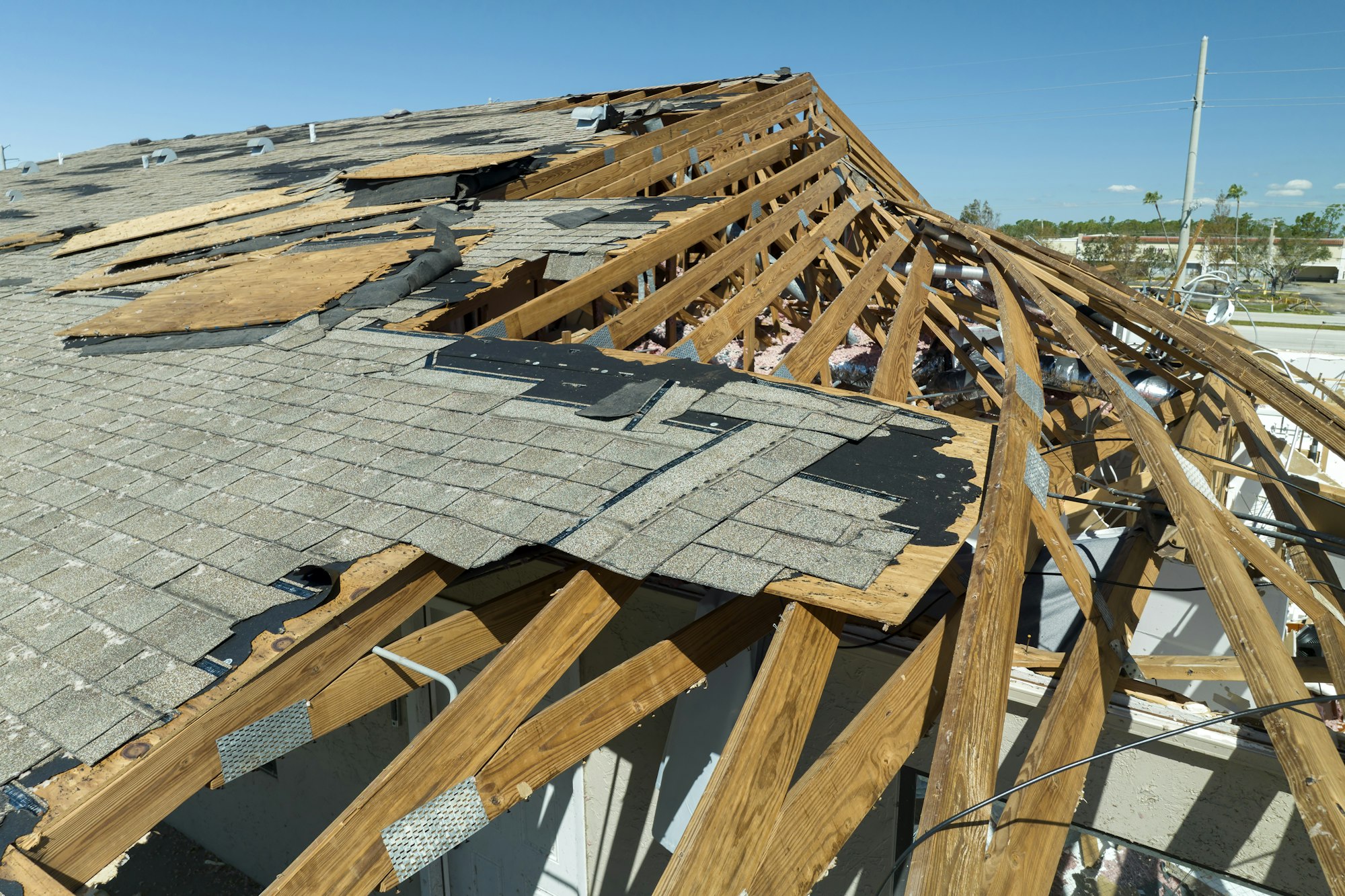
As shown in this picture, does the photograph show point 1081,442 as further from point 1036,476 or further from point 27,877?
point 27,877

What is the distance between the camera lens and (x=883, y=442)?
3.84m

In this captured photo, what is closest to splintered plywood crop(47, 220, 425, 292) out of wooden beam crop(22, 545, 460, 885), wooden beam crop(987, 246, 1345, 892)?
wooden beam crop(22, 545, 460, 885)

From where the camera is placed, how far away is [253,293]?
6.69 m

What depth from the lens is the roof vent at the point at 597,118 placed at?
13047 mm

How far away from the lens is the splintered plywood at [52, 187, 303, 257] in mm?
9680

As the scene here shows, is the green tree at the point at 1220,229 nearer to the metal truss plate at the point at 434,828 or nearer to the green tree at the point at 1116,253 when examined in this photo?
the green tree at the point at 1116,253

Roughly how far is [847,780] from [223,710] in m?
1.96

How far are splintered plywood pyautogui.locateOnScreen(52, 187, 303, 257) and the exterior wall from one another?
6.57 meters

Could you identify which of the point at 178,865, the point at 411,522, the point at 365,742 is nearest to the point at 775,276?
the point at 411,522

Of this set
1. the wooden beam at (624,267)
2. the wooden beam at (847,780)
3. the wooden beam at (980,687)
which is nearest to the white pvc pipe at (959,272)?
the wooden beam at (624,267)

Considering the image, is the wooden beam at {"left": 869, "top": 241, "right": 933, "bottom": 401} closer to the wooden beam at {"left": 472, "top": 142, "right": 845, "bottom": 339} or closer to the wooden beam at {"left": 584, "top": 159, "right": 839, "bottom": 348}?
the wooden beam at {"left": 584, "top": 159, "right": 839, "bottom": 348}

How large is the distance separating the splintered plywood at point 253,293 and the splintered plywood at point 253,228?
1269mm

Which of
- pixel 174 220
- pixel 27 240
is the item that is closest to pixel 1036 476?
pixel 174 220

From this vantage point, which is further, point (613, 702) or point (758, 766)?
point (613, 702)
